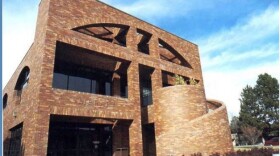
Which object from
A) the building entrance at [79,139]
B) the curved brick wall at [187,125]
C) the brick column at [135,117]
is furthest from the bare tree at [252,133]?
the brick column at [135,117]

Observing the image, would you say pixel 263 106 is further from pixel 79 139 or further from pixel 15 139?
pixel 15 139

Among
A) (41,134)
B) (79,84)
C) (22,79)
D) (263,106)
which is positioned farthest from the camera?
(263,106)

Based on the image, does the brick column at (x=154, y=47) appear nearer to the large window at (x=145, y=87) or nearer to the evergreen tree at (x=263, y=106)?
Answer: the large window at (x=145, y=87)

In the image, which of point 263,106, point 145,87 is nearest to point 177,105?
point 145,87

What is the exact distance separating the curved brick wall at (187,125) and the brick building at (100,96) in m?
0.05

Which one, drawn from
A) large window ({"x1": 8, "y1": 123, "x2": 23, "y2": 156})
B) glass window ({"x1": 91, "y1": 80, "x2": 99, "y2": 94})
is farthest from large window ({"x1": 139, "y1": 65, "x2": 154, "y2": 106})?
large window ({"x1": 8, "y1": 123, "x2": 23, "y2": 156})

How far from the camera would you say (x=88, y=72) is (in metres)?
17.9

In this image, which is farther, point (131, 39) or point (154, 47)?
point (154, 47)

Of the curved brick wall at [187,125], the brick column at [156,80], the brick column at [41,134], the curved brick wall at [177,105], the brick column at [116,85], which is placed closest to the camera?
the brick column at [41,134]

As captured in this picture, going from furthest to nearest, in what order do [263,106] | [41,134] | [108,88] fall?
[263,106]
[108,88]
[41,134]

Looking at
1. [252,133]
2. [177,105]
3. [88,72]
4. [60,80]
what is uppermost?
[88,72]

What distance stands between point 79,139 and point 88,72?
451 cm

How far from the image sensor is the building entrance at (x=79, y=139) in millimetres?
15688

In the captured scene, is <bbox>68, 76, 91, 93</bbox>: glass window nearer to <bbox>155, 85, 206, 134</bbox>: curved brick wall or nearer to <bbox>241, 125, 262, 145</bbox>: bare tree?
<bbox>155, 85, 206, 134</bbox>: curved brick wall
